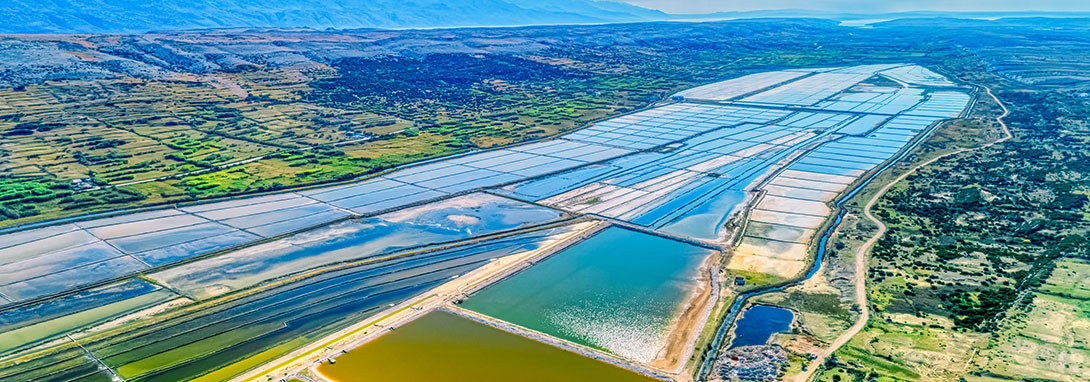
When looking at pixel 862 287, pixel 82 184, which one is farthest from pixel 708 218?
pixel 82 184

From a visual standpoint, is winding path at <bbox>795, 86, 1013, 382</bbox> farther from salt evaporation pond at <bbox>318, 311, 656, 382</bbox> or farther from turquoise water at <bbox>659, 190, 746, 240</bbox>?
turquoise water at <bbox>659, 190, 746, 240</bbox>

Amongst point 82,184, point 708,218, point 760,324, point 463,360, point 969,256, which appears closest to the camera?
point 463,360

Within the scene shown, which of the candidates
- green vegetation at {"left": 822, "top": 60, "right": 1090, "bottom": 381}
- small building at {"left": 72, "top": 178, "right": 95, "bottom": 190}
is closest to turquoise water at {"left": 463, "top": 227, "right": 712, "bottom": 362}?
green vegetation at {"left": 822, "top": 60, "right": 1090, "bottom": 381}

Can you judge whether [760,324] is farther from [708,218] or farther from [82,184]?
[82,184]

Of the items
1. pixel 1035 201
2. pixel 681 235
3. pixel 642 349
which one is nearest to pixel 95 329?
pixel 642 349

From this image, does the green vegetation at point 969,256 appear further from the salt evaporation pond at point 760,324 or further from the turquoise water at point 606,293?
the turquoise water at point 606,293

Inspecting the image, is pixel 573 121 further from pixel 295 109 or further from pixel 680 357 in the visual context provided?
pixel 680 357
